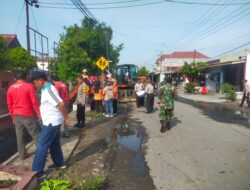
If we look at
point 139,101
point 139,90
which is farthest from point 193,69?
point 139,90

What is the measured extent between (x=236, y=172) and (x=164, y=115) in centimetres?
401

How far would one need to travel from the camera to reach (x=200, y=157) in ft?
20.9

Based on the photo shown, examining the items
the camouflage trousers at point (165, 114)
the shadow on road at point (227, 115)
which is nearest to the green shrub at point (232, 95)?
the shadow on road at point (227, 115)

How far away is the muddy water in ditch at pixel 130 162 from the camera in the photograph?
16.4 ft

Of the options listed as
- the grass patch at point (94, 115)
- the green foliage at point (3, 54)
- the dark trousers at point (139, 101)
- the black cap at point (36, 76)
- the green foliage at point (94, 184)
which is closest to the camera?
the green foliage at point (94, 184)

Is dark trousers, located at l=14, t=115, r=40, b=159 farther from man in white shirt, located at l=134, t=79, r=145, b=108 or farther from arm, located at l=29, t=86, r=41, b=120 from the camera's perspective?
man in white shirt, located at l=134, t=79, r=145, b=108

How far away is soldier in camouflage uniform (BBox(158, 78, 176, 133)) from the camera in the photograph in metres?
9.16

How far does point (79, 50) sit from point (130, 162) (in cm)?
2517

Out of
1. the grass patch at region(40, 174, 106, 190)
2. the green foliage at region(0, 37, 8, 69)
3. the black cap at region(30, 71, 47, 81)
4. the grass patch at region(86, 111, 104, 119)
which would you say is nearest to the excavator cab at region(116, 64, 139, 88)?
the green foliage at region(0, 37, 8, 69)

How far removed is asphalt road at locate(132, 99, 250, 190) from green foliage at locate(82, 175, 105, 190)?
0.94 meters

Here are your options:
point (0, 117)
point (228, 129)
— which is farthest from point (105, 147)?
point (0, 117)

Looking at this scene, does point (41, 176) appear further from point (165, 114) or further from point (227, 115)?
point (227, 115)

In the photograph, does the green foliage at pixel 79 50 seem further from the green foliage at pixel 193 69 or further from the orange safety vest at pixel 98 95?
the orange safety vest at pixel 98 95

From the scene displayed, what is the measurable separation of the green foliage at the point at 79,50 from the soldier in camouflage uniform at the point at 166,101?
19073 millimetres
